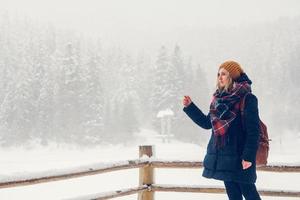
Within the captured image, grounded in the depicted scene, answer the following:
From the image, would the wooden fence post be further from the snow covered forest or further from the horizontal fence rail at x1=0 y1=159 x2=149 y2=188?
the snow covered forest

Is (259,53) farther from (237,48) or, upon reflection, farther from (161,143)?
(161,143)

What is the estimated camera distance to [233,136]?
15.5ft

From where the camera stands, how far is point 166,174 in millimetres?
25391

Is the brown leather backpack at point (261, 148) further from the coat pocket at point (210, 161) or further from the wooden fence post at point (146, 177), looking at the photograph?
the wooden fence post at point (146, 177)

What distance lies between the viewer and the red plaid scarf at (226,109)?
473 cm

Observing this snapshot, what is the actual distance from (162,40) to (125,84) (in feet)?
378

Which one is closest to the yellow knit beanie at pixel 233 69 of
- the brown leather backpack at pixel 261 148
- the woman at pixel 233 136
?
the woman at pixel 233 136

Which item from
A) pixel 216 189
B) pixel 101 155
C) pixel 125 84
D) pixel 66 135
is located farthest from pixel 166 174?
pixel 125 84

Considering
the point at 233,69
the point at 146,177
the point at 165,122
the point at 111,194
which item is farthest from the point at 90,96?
the point at 233,69

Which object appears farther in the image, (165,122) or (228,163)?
(165,122)

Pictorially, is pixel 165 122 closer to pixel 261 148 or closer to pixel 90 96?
pixel 90 96

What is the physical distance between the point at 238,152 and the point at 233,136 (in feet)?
0.52

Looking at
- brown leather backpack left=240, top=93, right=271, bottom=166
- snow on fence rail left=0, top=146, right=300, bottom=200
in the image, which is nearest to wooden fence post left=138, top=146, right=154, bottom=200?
snow on fence rail left=0, top=146, right=300, bottom=200

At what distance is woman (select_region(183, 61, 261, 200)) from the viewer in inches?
180
